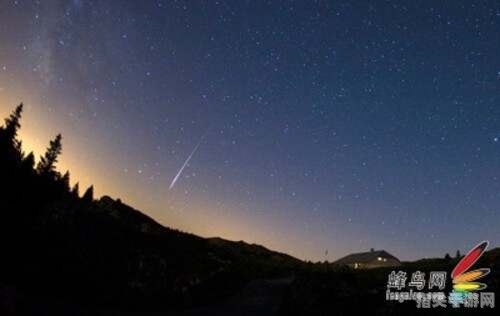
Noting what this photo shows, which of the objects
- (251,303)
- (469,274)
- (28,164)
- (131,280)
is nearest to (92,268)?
(131,280)

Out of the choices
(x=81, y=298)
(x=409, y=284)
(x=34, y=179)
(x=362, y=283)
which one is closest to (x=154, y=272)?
(x=81, y=298)

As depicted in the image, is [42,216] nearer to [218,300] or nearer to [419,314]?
[218,300]

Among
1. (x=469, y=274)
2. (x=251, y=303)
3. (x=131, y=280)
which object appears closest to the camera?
(x=469, y=274)

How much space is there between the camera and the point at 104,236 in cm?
3188

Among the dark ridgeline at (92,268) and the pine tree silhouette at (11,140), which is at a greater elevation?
the pine tree silhouette at (11,140)

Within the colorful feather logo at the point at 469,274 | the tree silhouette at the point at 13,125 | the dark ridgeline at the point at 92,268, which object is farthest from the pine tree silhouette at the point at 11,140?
the colorful feather logo at the point at 469,274

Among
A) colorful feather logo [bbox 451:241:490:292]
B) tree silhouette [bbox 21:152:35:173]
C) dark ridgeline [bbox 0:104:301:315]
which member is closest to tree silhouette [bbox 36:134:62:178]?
tree silhouette [bbox 21:152:35:173]

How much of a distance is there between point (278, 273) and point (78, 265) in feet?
81.4

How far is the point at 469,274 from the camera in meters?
18.3

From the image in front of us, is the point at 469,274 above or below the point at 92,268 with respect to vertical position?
above

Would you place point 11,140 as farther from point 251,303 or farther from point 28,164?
point 251,303

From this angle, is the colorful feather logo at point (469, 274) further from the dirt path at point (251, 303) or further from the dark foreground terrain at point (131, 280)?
the dirt path at point (251, 303)

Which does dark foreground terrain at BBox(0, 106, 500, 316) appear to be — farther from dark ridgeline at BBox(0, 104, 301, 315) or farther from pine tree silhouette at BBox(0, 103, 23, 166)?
pine tree silhouette at BBox(0, 103, 23, 166)

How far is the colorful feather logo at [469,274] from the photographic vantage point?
56.6ft
